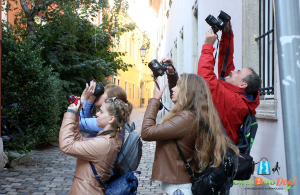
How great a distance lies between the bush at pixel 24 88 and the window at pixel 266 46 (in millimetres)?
4824

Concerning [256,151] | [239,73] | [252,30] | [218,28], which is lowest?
[256,151]

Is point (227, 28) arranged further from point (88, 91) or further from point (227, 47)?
point (88, 91)

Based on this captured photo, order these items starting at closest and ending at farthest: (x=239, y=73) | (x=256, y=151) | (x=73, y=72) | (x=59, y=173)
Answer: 1. (x=239, y=73)
2. (x=256, y=151)
3. (x=59, y=173)
4. (x=73, y=72)

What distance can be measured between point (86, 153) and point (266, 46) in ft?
10.4

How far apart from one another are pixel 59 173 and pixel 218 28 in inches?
192

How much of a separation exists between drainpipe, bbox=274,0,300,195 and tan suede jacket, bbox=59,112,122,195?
58.2 inches

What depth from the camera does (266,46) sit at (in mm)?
4418

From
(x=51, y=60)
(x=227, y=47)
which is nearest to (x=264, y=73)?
(x=227, y=47)

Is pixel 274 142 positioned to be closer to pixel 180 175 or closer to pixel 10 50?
pixel 180 175

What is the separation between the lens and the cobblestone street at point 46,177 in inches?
210

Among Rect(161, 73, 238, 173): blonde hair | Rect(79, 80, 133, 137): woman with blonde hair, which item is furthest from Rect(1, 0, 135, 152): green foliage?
Rect(161, 73, 238, 173): blonde hair

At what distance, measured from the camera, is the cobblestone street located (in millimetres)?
5328

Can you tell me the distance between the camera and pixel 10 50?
23.1 ft

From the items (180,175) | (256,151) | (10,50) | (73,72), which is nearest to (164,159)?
(180,175)
